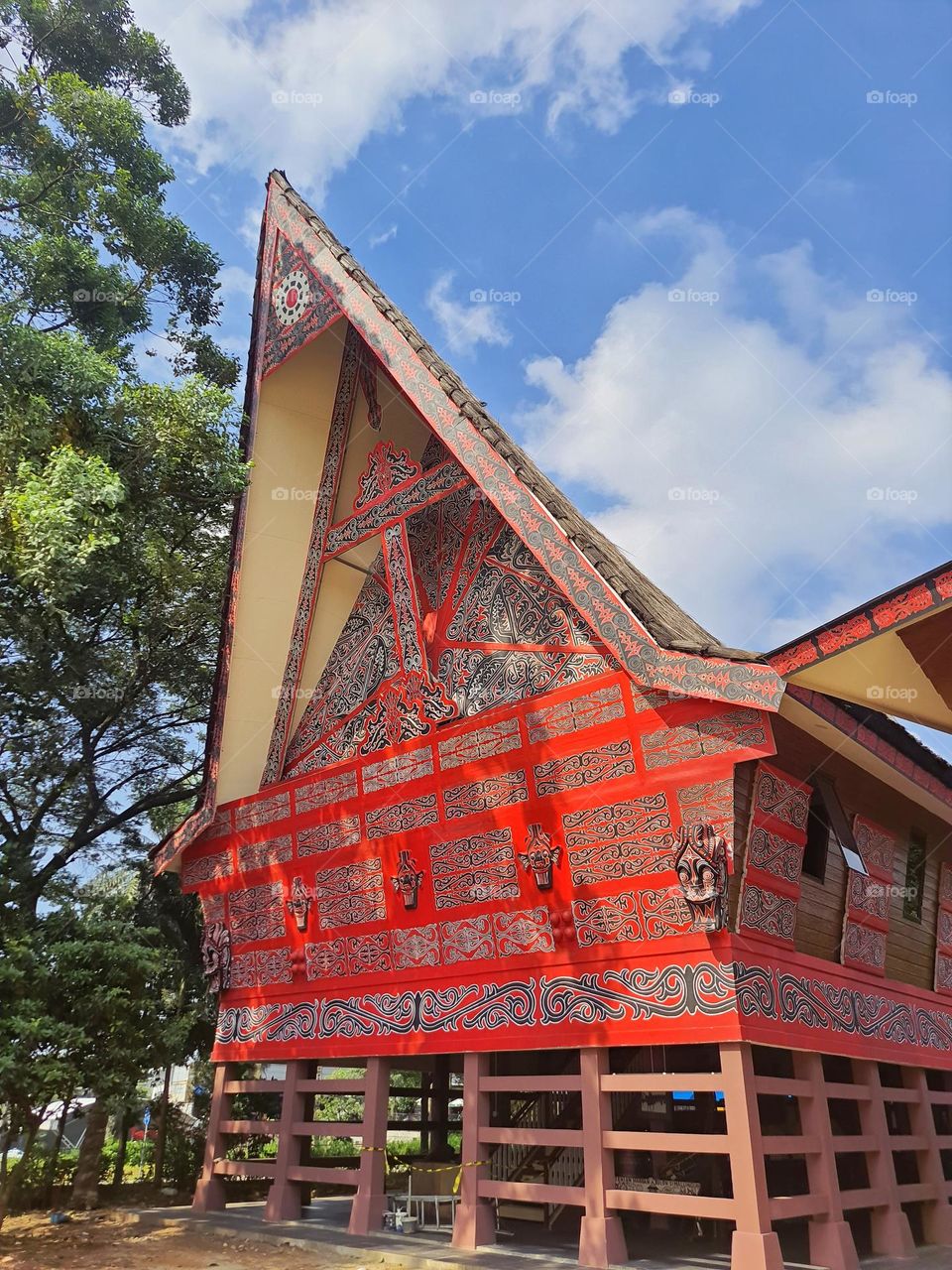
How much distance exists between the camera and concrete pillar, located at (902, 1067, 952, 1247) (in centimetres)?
807

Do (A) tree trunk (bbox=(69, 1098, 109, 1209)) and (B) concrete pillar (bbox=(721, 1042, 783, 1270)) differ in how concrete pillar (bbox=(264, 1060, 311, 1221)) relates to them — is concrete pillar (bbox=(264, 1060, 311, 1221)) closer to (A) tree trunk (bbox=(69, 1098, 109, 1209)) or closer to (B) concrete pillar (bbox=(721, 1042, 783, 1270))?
(A) tree trunk (bbox=(69, 1098, 109, 1209))

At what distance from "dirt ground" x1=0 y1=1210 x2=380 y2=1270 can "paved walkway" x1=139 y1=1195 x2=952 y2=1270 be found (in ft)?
0.60

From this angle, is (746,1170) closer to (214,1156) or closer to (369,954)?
(369,954)

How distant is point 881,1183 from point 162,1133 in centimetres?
969

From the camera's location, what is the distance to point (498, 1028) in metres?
7.68

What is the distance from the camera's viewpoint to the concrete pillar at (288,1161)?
911 cm

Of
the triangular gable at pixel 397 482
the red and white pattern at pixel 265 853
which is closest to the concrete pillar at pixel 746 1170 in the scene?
the triangular gable at pixel 397 482

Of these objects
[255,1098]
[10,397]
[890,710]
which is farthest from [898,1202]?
[255,1098]

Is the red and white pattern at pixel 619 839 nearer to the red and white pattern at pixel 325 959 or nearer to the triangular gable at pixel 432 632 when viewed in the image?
the triangular gable at pixel 432 632

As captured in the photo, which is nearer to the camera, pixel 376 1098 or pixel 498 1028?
pixel 498 1028

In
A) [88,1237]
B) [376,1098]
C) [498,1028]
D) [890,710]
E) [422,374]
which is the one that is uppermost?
[422,374]

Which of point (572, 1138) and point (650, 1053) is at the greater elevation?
point (650, 1053)

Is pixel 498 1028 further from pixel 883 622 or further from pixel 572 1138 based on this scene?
pixel 883 622

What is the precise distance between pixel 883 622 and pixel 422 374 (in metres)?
5.16
